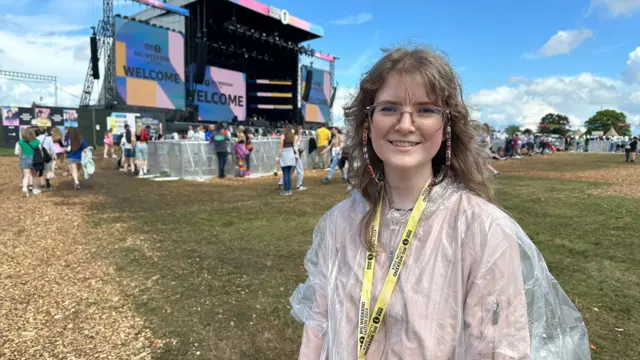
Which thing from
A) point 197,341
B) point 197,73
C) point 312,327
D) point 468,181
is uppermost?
point 197,73

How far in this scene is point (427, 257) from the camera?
1.19 m


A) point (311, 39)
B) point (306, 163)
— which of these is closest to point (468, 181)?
point (306, 163)

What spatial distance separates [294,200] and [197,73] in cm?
2298

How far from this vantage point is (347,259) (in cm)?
135

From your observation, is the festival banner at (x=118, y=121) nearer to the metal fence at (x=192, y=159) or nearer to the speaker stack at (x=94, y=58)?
the speaker stack at (x=94, y=58)

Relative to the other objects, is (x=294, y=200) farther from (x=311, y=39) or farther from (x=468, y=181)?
(x=311, y=39)

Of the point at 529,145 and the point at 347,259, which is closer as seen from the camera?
the point at 347,259

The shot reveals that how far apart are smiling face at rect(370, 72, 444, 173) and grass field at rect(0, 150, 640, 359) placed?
2.07 meters

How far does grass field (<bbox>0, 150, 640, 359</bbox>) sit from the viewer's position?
119 inches

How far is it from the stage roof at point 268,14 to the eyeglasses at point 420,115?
30561 millimetres

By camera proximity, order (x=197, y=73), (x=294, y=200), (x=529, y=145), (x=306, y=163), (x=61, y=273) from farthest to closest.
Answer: (x=197, y=73)
(x=529, y=145)
(x=306, y=163)
(x=294, y=200)
(x=61, y=273)

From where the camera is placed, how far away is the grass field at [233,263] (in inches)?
119

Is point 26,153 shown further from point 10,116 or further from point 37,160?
point 10,116

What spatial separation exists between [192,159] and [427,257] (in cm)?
1216
